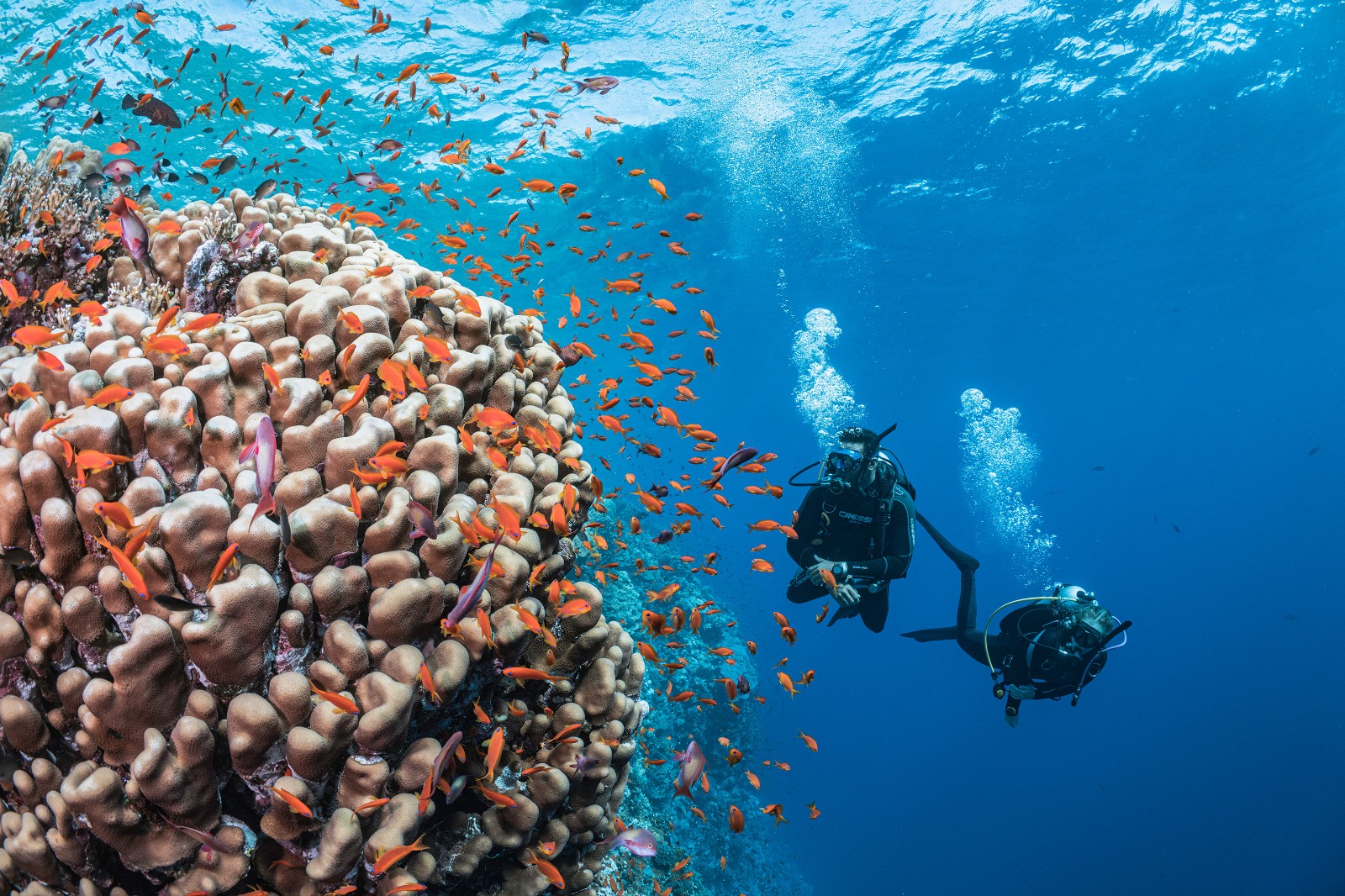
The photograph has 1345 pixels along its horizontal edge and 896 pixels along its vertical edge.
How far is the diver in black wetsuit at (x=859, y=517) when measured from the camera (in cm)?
836

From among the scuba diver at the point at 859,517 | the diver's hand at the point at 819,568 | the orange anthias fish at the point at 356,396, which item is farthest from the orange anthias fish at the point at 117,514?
the scuba diver at the point at 859,517

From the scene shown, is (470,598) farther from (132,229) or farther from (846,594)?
(846,594)

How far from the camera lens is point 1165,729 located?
10088 centimetres

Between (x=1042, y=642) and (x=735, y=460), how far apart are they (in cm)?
690

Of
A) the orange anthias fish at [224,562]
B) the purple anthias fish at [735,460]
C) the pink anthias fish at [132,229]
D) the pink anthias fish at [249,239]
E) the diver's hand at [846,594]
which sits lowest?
the orange anthias fish at [224,562]

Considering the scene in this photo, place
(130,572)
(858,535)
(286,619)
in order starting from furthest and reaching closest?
1. (858,535)
2. (286,619)
3. (130,572)

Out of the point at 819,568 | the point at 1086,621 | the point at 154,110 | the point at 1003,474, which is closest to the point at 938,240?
the point at 1086,621

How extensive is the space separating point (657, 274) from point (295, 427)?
37.5 m

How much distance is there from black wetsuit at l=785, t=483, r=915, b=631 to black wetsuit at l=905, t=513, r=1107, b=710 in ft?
1.78

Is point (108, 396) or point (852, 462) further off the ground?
point (852, 462)

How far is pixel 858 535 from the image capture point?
885 cm

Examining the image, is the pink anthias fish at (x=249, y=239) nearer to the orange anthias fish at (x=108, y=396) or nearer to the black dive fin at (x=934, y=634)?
the orange anthias fish at (x=108, y=396)

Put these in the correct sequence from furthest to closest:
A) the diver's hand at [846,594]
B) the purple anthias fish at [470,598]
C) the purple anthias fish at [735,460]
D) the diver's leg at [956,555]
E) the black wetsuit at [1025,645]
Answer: the diver's leg at [956,555] < the black wetsuit at [1025,645] < the diver's hand at [846,594] < the purple anthias fish at [735,460] < the purple anthias fish at [470,598]

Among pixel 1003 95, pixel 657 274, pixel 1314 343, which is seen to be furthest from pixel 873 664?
pixel 1003 95
